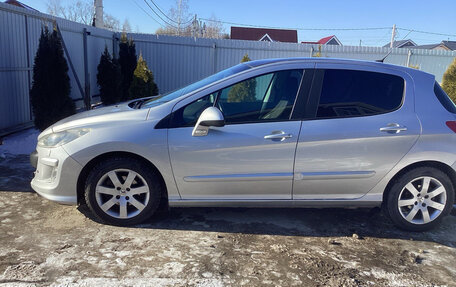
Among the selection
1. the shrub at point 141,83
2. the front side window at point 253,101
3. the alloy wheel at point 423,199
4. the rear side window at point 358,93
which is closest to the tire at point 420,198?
the alloy wheel at point 423,199

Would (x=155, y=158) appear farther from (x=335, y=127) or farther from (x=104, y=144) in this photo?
(x=335, y=127)

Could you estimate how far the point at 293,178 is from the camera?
3.79 meters

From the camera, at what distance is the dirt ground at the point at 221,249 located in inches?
120

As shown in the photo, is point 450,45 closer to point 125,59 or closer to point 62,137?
point 125,59

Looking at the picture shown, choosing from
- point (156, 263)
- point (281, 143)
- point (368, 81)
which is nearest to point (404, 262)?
point (281, 143)

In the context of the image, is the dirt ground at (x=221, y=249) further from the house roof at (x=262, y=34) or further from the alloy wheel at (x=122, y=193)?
the house roof at (x=262, y=34)

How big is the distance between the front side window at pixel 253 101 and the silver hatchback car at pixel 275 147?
0.03ft

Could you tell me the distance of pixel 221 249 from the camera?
139 inches

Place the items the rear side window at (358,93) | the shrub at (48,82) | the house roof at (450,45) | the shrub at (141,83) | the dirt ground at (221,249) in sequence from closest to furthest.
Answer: the dirt ground at (221,249)
the rear side window at (358,93)
the shrub at (48,82)
the shrub at (141,83)
the house roof at (450,45)

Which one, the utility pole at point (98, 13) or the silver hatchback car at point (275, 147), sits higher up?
the utility pole at point (98, 13)

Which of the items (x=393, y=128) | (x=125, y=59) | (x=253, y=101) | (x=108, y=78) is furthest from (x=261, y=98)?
(x=125, y=59)

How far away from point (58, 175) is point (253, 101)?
2117mm

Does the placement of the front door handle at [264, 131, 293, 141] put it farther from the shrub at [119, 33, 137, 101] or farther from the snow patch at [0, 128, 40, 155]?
the shrub at [119, 33, 137, 101]

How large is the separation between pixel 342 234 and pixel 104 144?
2.64 metres
